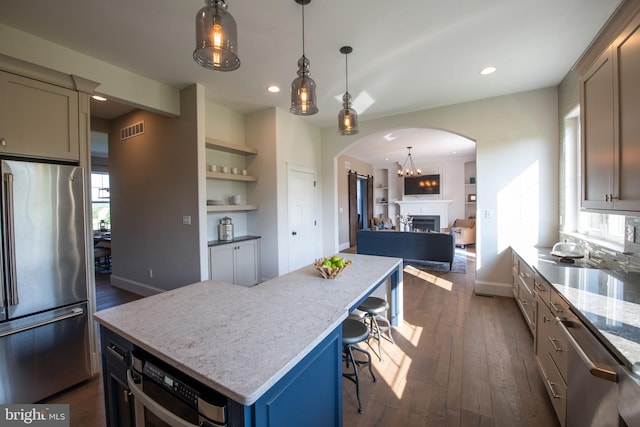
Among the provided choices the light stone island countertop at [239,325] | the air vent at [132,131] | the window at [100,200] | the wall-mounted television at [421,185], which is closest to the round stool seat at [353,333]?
the light stone island countertop at [239,325]

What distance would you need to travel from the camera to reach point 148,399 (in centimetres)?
104

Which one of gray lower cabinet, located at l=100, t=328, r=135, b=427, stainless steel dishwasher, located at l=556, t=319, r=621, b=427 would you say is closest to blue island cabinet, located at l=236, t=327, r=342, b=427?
gray lower cabinet, located at l=100, t=328, r=135, b=427

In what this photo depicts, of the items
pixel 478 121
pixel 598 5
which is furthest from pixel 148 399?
pixel 478 121

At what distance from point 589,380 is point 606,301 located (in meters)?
0.48

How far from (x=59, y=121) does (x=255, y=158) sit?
8.17 ft

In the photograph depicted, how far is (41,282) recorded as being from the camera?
1.93 m

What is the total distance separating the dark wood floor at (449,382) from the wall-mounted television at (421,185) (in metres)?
6.49

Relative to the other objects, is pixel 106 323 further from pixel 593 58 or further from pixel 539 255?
pixel 539 255

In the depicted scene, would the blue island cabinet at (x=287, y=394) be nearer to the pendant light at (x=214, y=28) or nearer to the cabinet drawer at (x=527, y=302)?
the pendant light at (x=214, y=28)

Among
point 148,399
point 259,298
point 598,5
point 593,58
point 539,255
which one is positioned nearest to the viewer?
point 148,399

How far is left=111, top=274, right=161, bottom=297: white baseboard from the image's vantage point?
13.0 feet

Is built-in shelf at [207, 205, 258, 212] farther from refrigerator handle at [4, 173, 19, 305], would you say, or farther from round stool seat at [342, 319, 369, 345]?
round stool seat at [342, 319, 369, 345]

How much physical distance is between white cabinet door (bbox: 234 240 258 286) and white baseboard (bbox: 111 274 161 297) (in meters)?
1.05

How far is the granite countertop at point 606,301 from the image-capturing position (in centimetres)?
100
